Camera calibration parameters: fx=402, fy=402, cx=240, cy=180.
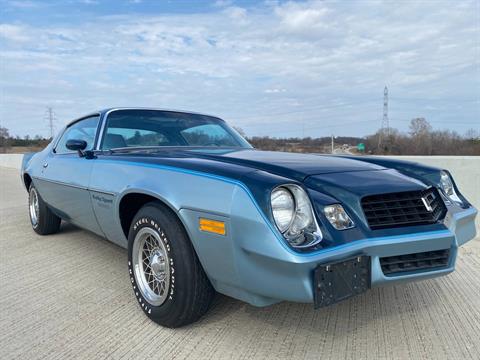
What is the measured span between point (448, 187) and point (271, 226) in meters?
1.84

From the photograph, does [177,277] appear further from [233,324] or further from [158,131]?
Answer: [158,131]

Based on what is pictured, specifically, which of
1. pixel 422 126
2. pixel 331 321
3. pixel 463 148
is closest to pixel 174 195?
pixel 331 321

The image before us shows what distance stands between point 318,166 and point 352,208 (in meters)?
0.48

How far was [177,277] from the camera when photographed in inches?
92.3

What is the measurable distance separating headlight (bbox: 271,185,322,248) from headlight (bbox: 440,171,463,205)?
1.49 m

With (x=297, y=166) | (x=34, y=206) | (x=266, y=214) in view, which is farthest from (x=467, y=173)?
(x=34, y=206)

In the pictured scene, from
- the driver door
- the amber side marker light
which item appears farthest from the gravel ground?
the amber side marker light

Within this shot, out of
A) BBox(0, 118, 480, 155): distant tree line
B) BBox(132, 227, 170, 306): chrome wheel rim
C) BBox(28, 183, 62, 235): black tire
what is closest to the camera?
BBox(132, 227, 170, 306): chrome wheel rim

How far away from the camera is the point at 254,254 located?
1963mm

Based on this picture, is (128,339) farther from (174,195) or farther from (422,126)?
(422,126)

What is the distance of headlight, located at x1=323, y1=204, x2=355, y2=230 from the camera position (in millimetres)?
2092

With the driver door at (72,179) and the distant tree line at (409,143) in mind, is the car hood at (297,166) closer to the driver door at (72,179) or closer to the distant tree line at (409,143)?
the driver door at (72,179)

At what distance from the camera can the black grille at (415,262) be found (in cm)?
214

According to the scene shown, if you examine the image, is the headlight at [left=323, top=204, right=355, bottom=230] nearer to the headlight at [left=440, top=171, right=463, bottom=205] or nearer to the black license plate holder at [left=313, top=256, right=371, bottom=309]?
the black license plate holder at [left=313, top=256, right=371, bottom=309]
